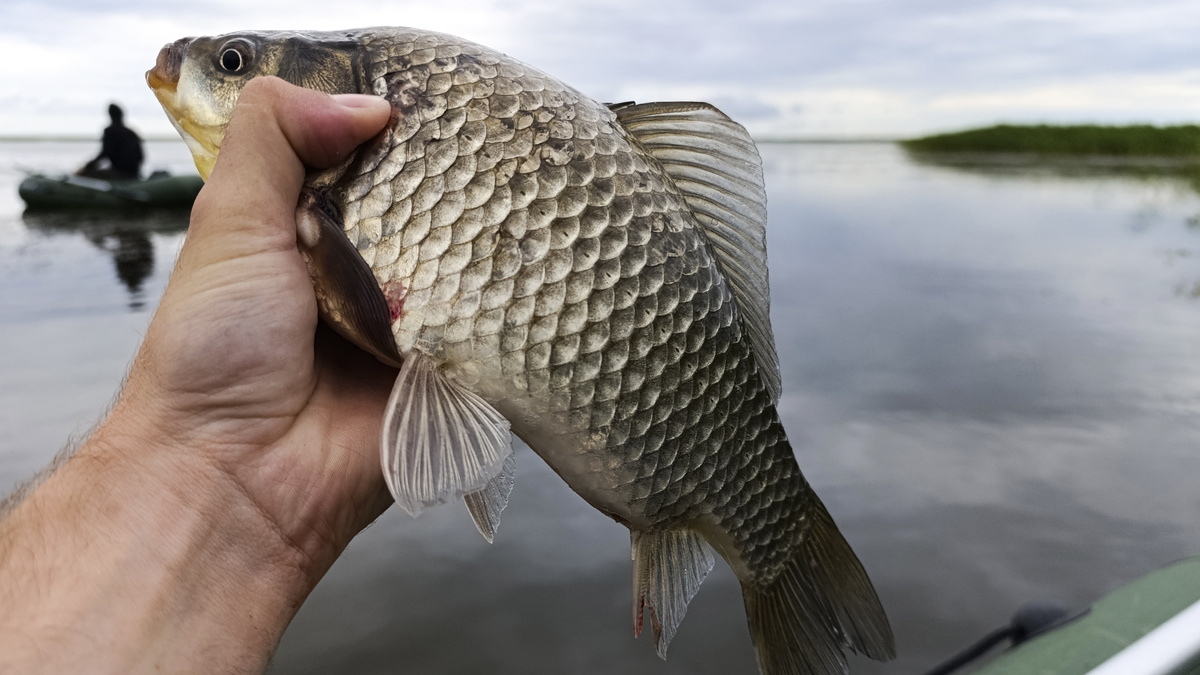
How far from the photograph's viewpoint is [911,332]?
29.5 ft

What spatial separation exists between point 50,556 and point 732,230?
5.59ft

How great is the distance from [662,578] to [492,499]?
0.50 metres

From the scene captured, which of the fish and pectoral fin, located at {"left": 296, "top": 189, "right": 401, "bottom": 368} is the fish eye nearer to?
the fish

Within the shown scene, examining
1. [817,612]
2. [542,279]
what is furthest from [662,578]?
[542,279]

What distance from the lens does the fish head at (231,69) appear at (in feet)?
5.08

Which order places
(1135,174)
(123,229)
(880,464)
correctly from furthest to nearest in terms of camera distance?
(1135,174) → (123,229) → (880,464)

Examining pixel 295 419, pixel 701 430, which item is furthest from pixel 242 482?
pixel 701 430

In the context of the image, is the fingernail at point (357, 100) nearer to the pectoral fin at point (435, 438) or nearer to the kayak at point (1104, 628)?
the pectoral fin at point (435, 438)

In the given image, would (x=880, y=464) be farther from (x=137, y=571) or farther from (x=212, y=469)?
(x=137, y=571)

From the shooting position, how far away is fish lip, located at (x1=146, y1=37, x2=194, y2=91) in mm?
1549

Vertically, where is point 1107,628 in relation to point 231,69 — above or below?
below

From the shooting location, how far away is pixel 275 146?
4.95 ft

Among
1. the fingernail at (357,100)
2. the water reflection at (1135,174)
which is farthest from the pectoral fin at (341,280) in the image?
the water reflection at (1135,174)

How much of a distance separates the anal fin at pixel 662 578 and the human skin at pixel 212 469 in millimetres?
829
